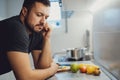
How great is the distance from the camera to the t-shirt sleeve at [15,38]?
102 centimetres

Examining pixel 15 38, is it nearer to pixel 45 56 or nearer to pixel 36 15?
pixel 36 15

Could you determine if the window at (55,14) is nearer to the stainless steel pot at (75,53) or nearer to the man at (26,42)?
the stainless steel pot at (75,53)

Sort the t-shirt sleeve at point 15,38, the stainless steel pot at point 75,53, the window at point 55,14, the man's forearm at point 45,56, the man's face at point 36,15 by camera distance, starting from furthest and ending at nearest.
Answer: the window at point 55,14 → the stainless steel pot at point 75,53 → the man's forearm at point 45,56 → the man's face at point 36,15 → the t-shirt sleeve at point 15,38

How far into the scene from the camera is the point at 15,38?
1.03 meters

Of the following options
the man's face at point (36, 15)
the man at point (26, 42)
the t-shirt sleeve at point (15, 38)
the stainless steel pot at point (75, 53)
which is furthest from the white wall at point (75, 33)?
the t-shirt sleeve at point (15, 38)

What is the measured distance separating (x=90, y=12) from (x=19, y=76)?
1.68m

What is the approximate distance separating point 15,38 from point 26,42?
0.07m

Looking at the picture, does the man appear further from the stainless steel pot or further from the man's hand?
the stainless steel pot

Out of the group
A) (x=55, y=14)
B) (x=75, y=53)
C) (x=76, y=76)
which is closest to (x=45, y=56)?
(x=76, y=76)

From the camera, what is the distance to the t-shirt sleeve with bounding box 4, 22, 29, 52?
3.33 feet

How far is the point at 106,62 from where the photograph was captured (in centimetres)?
150

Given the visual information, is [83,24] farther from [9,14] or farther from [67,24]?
[9,14]

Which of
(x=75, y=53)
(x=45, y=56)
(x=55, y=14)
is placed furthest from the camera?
(x=55, y=14)

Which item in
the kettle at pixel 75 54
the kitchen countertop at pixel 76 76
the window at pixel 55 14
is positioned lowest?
the kitchen countertop at pixel 76 76
